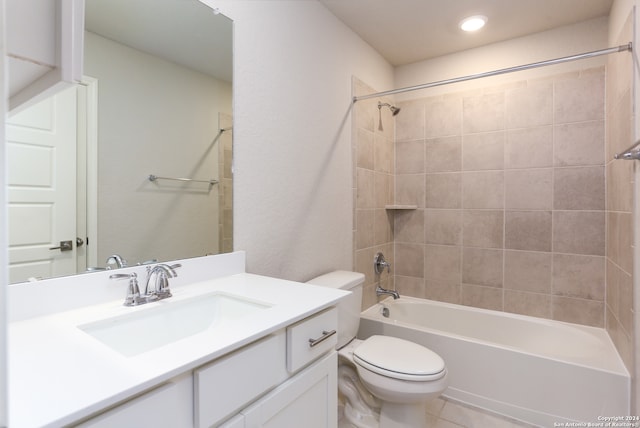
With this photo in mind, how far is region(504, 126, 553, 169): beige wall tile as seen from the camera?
2.33 metres

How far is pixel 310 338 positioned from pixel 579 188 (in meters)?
2.23

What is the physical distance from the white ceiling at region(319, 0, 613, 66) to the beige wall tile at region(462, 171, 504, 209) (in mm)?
1010

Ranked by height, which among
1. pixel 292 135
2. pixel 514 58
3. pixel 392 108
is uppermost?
pixel 514 58

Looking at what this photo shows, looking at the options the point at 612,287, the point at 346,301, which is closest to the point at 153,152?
the point at 346,301

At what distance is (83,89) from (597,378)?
2.54m

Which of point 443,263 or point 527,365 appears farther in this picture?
point 443,263

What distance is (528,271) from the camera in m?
2.42

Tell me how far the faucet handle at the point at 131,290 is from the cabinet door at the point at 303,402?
19.9 inches

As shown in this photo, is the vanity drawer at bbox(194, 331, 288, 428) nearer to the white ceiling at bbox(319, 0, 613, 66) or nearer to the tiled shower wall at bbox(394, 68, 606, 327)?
the white ceiling at bbox(319, 0, 613, 66)

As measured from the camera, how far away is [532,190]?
2.38 metres

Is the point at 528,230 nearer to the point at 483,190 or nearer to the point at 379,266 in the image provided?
the point at 483,190

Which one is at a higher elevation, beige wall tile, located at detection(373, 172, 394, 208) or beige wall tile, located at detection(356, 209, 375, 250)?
beige wall tile, located at detection(373, 172, 394, 208)

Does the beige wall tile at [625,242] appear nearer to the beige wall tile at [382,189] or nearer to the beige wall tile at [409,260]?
the beige wall tile at [409,260]

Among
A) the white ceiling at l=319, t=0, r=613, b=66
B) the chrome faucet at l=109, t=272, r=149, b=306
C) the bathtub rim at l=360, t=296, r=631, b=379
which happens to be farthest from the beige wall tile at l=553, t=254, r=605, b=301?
the chrome faucet at l=109, t=272, r=149, b=306
